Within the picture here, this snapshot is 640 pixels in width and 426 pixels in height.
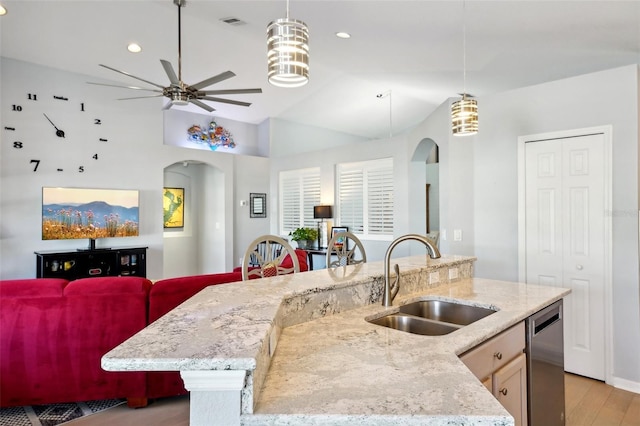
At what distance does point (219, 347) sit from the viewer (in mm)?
997

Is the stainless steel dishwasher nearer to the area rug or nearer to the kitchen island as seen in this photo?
the kitchen island

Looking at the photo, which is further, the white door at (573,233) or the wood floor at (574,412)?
the white door at (573,233)

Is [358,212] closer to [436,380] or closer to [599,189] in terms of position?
[599,189]

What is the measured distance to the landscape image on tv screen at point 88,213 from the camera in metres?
5.77

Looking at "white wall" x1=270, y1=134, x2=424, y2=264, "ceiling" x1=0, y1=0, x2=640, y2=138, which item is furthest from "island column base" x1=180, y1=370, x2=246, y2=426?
"white wall" x1=270, y1=134, x2=424, y2=264

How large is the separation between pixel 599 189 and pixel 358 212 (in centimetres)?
399

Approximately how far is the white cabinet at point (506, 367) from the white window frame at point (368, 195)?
175 inches

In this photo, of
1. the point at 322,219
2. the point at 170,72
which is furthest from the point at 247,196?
the point at 170,72

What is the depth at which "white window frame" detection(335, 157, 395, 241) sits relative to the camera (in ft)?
21.1

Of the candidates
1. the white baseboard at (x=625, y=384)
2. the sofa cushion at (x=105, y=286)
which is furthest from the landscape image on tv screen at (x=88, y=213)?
the white baseboard at (x=625, y=384)

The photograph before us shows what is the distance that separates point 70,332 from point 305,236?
15.7 ft

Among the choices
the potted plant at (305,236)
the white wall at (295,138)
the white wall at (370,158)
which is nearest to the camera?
the white wall at (370,158)

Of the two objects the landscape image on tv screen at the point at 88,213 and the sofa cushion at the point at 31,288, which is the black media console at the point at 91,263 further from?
the sofa cushion at the point at 31,288

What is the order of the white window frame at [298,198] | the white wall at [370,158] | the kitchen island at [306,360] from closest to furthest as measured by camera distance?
the kitchen island at [306,360] → the white wall at [370,158] → the white window frame at [298,198]
